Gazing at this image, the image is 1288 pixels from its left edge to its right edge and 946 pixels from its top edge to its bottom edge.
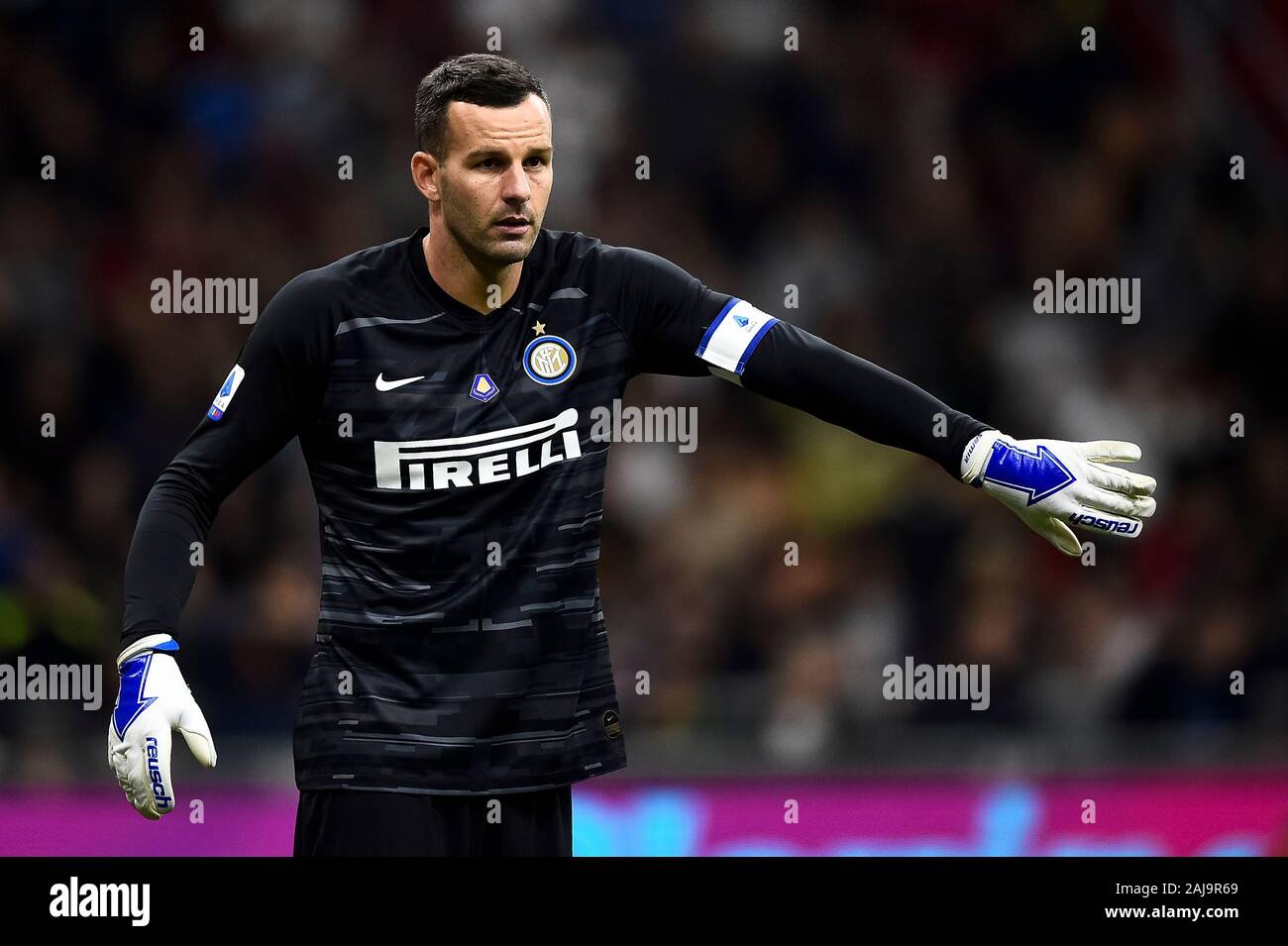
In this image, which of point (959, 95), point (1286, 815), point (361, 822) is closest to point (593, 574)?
point (361, 822)

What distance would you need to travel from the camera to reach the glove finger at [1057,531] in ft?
12.9

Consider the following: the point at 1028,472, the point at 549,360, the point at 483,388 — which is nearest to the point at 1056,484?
the point at 1028,472

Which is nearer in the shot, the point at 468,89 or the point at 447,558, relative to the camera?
the point at 447,558

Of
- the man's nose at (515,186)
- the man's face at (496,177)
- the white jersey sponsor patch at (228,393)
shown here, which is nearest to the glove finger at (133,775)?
the white jersey sponsor patch at (228,393)

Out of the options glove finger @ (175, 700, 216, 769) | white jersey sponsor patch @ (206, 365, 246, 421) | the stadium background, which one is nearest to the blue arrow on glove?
white jersey sponsor patch @ (206, 365, 246, 421)

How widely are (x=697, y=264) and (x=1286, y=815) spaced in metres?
3.77

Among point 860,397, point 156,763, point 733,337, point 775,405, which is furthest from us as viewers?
point 775,405

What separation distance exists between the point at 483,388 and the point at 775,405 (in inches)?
192

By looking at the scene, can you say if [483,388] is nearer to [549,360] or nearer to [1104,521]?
[549,360]

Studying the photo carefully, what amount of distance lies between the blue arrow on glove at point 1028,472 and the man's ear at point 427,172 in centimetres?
133

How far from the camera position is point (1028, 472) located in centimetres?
390

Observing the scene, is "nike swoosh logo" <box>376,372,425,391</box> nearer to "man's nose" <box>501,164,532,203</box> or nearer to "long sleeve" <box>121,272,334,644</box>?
"long sleeve" <box>121,272,334,644</box>

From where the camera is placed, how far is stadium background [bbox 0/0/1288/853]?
7.07 meters

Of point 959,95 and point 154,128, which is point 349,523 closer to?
point 154,128
